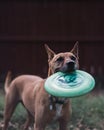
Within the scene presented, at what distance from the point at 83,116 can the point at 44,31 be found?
501 centimetres

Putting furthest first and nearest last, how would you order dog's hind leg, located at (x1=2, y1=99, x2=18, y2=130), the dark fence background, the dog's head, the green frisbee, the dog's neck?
the dark fence background → dog's hind leg, located at (x1=2, y1=99, x2=18, y2=130) → the dog's neck → the green frisbee → the dog's head

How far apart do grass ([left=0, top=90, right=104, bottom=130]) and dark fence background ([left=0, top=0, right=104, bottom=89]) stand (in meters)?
3.66

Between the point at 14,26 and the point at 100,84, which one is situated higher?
the point at 14,26

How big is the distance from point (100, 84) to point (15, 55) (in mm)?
2277

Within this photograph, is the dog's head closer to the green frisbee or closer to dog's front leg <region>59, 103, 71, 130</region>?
the green frisbee

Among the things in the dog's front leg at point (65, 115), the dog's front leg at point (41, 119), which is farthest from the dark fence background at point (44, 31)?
the dog's front leg at point (41, 119)

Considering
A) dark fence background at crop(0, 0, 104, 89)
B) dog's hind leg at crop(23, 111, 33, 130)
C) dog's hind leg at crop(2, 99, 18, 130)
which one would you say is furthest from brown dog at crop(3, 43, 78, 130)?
dark fence background at crop(0, 0, 104, 89)

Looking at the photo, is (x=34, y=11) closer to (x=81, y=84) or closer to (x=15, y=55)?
(x=15, y=55)

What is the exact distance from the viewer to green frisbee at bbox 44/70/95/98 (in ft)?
37.1

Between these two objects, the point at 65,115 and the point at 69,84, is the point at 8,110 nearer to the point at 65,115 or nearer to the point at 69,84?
the point at 65,115

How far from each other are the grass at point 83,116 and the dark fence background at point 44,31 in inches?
144

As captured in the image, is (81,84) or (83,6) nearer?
(81,84)

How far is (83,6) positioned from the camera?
19.0 metres

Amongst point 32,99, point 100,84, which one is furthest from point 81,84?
point 100,84
